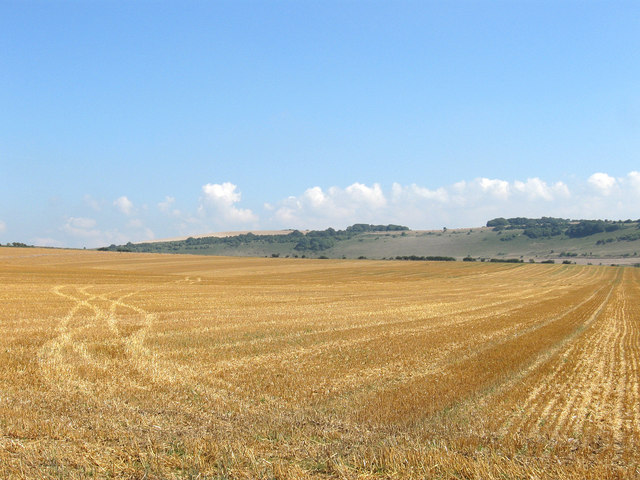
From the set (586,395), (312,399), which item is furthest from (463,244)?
(312,399)

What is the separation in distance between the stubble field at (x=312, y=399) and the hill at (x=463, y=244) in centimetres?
12668

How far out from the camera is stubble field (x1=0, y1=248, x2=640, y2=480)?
23.2ft

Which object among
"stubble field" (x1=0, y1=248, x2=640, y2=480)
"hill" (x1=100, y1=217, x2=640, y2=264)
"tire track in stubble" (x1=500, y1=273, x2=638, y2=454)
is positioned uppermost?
"hill" (x1=100, y1=217, x2=640, y2=264)

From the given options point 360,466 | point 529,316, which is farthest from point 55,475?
point 529,316

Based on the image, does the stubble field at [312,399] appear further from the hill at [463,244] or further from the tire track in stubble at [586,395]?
the hill at [463,244]

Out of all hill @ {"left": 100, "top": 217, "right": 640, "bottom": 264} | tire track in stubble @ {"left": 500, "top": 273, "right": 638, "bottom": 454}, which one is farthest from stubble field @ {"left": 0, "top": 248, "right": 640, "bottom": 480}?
hill @ {"left": 100, "top": 217, "right": 640, "bottom": 264}

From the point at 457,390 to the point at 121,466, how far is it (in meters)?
7.31

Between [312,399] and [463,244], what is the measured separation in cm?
16601

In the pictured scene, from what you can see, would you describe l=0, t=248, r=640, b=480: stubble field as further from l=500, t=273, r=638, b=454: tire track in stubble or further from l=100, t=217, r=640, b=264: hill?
l=100, t=217, r=640, b=264: hill

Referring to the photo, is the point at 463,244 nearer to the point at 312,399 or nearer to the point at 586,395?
the point at 586,395

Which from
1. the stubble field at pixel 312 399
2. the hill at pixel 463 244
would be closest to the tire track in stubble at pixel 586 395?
the stubble field at pixel 312 399

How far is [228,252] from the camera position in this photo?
548 ft

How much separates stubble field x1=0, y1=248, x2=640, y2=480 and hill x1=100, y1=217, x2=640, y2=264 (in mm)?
126675

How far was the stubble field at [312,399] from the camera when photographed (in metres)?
7.08
